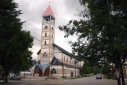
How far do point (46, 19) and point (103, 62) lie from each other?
4868 cm

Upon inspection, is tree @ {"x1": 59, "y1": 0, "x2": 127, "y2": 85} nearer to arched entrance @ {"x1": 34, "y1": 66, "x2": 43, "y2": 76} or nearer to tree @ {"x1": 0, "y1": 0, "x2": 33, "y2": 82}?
tree @ {"x1": 0, "y1": 0, "x2": 33, "y2": 82}

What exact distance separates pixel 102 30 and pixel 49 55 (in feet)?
148

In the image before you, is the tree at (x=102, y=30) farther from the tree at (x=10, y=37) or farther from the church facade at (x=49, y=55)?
the church facade at (x=49, y=55)

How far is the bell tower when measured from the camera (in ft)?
174

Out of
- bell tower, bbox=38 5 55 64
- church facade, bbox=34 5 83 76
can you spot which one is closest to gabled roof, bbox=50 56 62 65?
church facade, bbox=34 5 83 76

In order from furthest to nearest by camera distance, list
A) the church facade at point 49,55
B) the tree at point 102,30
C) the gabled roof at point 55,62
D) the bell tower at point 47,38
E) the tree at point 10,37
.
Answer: the bell tower at point 47,38 < the gabled roof at point 55,62 < the church facade at point 49,55 < the tree at point 10,37 < the tree at point 102,30

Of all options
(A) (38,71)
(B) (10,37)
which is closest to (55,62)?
(A) (38,71)

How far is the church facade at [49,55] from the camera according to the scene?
5084 cm

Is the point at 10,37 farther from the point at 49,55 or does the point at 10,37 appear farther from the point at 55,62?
the point at 49,55

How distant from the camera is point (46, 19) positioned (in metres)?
56.4

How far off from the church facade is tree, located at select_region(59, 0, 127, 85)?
41609 mm

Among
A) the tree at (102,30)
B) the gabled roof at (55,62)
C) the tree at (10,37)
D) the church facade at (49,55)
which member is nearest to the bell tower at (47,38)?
the church facade at (49,55)

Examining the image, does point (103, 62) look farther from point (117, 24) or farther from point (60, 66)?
point (60, 66)

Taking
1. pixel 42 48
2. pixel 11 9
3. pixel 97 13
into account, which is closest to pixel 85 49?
pixel 97 13
